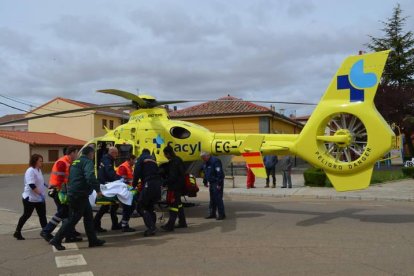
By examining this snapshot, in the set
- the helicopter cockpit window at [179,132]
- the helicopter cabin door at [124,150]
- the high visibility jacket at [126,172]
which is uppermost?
the helicopter cockpit window at [179,132]

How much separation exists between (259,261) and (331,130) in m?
4.45

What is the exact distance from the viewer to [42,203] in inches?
354

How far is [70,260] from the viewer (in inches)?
282

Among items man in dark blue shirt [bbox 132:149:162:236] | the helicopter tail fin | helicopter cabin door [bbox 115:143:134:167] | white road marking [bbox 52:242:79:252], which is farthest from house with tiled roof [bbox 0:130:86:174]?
the helicopter tail fin

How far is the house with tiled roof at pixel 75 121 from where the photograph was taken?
50.0 m

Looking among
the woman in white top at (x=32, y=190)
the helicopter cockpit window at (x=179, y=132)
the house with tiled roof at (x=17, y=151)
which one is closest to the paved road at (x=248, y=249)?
the woman in white top at (x=32, y=190)

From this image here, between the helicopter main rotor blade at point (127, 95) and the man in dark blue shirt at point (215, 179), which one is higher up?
the helicopter main rotor blade at point (127, 95)

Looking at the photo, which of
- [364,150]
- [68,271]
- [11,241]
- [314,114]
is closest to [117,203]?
[11,241]

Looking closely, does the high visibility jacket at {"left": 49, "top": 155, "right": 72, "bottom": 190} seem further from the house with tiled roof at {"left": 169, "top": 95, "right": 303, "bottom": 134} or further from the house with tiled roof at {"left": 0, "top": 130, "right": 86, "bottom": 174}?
the house with tiled roof at {"left": 0, "top": 130, "right": 86, "bottom": 174}

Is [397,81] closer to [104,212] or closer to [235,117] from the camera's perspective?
[235,117]

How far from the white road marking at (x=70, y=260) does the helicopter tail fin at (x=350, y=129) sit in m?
5.44

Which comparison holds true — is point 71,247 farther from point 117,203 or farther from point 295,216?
point 295,216

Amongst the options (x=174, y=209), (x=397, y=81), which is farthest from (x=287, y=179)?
(x=397, y=81)

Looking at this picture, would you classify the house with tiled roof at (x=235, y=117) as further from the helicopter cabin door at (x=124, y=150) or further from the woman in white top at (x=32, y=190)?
the woman in white top at (x=32, y=190)
